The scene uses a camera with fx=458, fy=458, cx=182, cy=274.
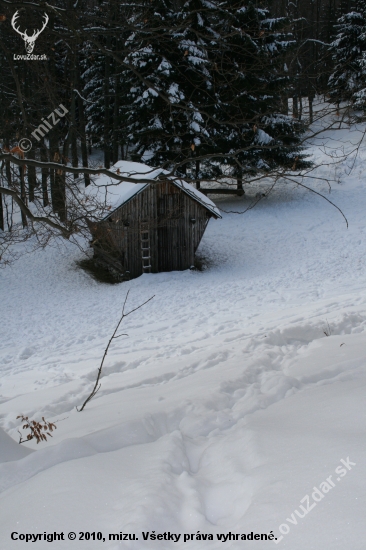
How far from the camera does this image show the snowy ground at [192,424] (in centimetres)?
232

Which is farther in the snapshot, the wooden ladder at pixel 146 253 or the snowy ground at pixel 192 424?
the wooden ladder at pixel 146 253

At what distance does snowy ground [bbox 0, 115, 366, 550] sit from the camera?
7.62ft

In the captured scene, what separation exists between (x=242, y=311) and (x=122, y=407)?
28.4 feet

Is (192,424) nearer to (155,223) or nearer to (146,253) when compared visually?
(155,223)

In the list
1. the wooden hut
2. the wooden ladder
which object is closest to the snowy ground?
the wooden hut

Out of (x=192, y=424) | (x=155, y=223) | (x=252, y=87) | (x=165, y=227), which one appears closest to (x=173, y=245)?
(x=165, y=227)

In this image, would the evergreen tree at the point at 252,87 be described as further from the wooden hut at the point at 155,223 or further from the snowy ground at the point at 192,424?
the wooden hut at the point at 155,223

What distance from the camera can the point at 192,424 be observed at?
397 cm

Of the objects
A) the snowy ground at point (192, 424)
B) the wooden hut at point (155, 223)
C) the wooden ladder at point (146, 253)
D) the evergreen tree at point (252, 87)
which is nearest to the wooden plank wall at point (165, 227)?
the wooden hut at point (155, 223)

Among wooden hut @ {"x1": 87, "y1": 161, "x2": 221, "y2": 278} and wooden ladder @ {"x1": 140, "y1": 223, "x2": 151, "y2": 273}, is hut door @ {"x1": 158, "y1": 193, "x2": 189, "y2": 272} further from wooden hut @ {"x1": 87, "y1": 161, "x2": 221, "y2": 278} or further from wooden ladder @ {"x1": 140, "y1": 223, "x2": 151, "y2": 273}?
wooden ladder @ {"x1": 140, "y1": 223, "x2": 151, "y2": 273}

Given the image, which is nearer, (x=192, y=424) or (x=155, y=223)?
(x=192, y=424)

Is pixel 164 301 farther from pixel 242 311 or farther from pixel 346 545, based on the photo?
pixel 346 545

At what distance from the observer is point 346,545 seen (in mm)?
1933

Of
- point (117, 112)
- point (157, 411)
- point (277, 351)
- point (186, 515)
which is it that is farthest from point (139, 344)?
point (117, 112)
